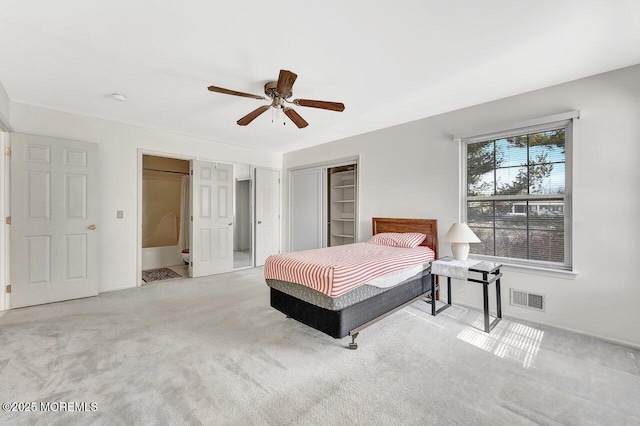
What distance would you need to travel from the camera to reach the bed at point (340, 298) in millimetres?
2182

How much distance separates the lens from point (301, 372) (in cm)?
197

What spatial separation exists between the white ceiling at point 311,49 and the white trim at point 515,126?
0.35 m

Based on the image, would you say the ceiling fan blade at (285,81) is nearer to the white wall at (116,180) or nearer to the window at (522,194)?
the window at (522,194)

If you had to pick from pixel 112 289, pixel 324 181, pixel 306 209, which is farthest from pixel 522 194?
pixel 112 289

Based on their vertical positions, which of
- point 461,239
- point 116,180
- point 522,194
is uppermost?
point 116,180

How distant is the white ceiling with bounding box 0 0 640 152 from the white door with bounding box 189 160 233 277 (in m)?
1.65

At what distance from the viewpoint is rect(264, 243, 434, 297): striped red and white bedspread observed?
2143 millimetres

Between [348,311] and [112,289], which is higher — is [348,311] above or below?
above

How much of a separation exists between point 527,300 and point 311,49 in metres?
3.29

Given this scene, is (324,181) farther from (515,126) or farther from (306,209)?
(515,126)

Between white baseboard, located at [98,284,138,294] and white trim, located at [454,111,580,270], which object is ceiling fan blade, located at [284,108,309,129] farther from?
white baseboard, located at [98,284,138,294]

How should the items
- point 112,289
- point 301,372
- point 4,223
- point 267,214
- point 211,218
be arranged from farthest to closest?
1. point 267,214
2. point 211,218
3. point 112,289
4. point 4,223
5. point 301,372

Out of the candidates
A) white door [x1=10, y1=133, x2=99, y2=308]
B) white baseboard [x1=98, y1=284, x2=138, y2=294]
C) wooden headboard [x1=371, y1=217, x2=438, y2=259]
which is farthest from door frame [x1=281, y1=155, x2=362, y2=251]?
white door [x1=10, y1=133, x2=99, y2=308]

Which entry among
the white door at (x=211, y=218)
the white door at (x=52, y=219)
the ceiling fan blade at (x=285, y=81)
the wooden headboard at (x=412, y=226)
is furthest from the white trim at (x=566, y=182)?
the white door at (x=52, y=219)
